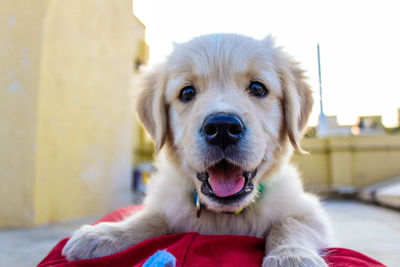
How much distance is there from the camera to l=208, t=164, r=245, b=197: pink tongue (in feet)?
6.45

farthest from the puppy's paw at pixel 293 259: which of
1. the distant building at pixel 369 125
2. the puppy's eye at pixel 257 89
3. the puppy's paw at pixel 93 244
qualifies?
the distant building at pixel 369 125

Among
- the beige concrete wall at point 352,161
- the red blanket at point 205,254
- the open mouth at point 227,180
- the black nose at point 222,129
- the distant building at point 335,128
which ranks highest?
the black nose at point 222,129

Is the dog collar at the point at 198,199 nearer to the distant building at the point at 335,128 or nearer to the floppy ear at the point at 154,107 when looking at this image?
the floppy ear at the point at 154,107

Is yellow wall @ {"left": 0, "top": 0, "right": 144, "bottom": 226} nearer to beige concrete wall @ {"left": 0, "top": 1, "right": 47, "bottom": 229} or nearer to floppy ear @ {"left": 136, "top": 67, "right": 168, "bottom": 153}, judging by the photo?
beige concrete wall @ {"left": 0, "top": 1, "right": 47, "bottom": 229}

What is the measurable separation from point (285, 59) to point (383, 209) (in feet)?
17.2

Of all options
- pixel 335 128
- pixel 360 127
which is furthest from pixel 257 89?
pixel 360 127

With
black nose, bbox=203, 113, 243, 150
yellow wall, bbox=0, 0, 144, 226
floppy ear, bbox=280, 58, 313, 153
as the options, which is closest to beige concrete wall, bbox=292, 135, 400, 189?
yellow wall, bbox=0, 0, 144, 226

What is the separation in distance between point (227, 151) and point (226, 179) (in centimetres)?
21

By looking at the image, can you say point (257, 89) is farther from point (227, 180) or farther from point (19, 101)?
point (19, 101)

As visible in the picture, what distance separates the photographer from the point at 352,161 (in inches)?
362

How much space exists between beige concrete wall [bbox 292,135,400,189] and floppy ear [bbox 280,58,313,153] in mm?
6575

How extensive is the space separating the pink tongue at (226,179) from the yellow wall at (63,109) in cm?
316

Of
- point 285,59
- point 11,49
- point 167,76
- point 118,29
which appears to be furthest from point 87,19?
point 285,59

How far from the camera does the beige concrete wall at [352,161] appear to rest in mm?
8984
